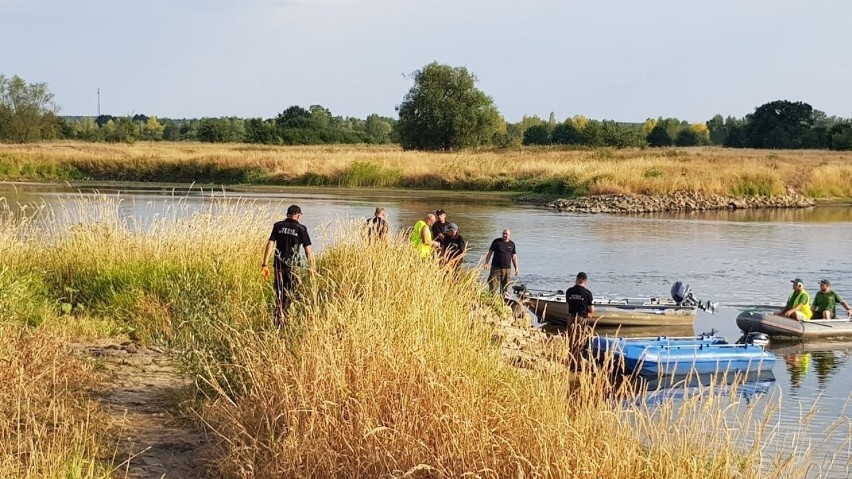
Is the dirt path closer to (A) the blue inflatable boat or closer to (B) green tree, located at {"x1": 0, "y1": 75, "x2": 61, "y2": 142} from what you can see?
(A) the blue inflatable boat

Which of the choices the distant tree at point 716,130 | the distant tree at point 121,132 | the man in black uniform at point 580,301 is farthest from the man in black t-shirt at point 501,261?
the distant tree at point 716,130

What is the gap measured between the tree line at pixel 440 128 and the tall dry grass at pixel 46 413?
70.6m

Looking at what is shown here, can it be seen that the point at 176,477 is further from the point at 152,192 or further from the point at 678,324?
the point at 152,192

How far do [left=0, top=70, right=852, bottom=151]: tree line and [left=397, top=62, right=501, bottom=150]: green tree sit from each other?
0.27 feet

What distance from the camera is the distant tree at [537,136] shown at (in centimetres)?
11624

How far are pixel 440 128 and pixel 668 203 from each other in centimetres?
3163

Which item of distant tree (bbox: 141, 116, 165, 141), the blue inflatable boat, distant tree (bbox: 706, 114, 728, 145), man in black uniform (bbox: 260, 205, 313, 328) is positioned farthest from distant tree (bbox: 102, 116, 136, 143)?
man in black uniform (bbox: 260, 205, 313, 328)

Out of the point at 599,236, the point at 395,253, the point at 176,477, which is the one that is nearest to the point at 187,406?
the point at 176,477

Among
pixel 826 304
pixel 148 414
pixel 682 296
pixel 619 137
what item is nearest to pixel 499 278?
pixel 682 296

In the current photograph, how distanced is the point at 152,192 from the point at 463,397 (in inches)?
1929

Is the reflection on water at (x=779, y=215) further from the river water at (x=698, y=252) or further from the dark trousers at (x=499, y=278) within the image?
the dark trousers at (x=499, y=278)

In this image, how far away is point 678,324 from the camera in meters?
19.7

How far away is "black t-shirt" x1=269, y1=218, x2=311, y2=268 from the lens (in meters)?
11.6

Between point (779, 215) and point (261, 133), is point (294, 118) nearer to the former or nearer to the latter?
point (261, 133)
